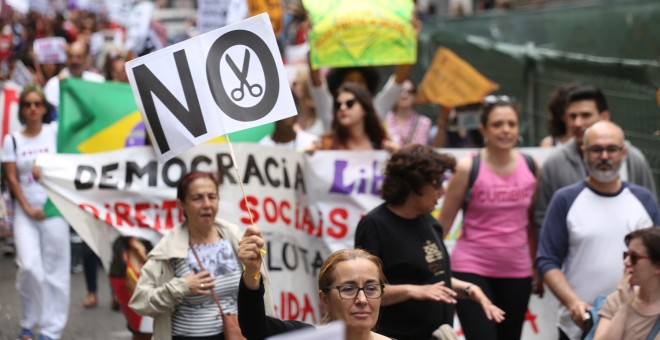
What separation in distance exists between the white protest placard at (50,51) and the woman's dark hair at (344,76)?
20.5ft

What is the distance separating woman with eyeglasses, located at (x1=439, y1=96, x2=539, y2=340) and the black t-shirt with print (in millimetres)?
1085

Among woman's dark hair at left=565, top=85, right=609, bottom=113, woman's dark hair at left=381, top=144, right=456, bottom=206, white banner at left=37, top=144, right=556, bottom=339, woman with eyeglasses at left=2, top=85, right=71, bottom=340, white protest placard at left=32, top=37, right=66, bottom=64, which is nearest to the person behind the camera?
woman's dark hair at left=381, top=144, right=456, bottom=206

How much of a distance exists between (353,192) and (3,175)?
272 centimetres

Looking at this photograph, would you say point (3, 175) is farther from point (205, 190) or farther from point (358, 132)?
point (205, 190)

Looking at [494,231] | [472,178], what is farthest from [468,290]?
[472,178]

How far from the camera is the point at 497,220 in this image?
23.1 ft

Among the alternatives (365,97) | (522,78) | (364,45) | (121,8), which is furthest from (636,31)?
(121,8)

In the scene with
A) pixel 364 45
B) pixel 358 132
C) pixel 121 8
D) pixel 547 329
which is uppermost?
pixel 121 8

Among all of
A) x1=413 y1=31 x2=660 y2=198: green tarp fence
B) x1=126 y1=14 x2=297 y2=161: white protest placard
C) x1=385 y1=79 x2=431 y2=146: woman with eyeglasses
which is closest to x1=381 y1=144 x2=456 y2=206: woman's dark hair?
x1=126 y1=14 x2=297 y2=161: white protest placard

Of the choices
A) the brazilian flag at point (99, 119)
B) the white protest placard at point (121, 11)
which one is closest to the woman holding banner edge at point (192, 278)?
the brazilian flag at point (99, 119)

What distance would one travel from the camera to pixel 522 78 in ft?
43.2

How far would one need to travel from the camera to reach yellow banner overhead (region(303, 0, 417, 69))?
9.10 meters

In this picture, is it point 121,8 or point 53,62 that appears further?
point 121,8

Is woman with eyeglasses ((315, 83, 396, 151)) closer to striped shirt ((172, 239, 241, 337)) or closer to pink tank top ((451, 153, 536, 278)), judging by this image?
pink tank top ((451, 153, 536, 278))
